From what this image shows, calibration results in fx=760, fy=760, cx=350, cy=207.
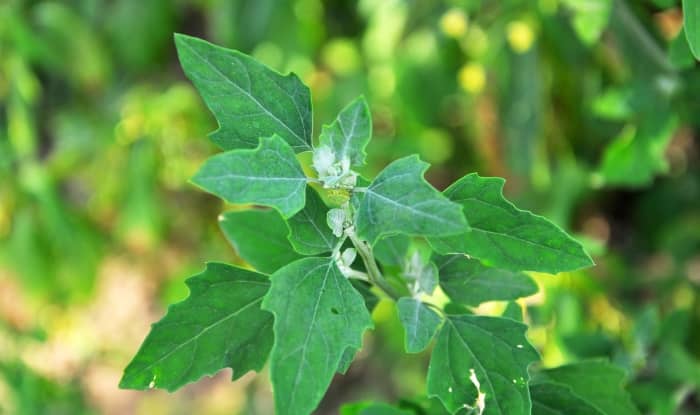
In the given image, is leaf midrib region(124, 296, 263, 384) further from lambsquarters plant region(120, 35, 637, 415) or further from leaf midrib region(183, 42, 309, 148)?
→ leaf midrib region(183, 42, 309, 148)

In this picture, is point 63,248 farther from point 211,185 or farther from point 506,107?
point 211,185

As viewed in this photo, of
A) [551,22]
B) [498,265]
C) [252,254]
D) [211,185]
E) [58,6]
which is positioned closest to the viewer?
[211,185]

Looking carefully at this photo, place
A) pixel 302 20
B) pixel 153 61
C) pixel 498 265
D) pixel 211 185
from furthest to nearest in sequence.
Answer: pixel 153 61 < pixel 302 20 < pixel 498 265 < pixel 211 185

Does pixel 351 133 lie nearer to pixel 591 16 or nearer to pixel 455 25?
pixel 591 16

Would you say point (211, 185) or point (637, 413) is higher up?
point (211, 185)

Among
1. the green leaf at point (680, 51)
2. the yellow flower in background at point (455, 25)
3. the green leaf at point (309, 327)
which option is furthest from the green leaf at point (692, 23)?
the yellow flower in background at point (455, 25)

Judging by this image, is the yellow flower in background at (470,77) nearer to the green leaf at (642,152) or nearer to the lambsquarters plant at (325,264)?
the green leaf at (642,152)

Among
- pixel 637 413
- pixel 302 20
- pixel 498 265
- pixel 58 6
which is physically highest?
pixel 58 6

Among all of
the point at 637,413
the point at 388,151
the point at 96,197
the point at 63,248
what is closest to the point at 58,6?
the point at 96,197
